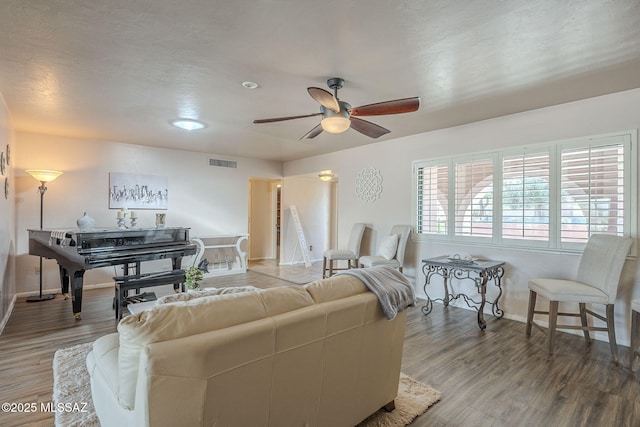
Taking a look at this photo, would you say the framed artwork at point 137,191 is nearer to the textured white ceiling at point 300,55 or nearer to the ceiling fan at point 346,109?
the textured white ceiling at point 300,55

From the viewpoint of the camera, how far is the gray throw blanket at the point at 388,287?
1848 millimetres

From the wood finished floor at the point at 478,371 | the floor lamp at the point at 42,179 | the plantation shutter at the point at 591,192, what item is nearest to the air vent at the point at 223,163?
the floor lamp at the point at 42,179

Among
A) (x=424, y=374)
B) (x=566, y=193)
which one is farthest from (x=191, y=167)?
(x=566, y=193)

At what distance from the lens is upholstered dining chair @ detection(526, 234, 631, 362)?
2.87 metres

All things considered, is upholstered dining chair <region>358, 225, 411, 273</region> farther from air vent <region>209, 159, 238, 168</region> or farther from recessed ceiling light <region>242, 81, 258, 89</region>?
air vent <region>209, 159, 238, 168</region>

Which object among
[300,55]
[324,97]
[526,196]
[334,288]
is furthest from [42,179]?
[526,196]

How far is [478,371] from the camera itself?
104 inches

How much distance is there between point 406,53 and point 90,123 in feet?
13.9

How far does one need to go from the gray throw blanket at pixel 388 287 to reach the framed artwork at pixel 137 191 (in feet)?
16.9

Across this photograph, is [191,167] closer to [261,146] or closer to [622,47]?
[261,146]

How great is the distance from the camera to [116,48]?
2.40 metres

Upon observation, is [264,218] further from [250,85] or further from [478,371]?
[478,371]

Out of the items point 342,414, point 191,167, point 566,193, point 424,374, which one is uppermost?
point 191,167

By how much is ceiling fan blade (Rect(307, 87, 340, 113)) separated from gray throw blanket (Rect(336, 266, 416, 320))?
4.35 feet
